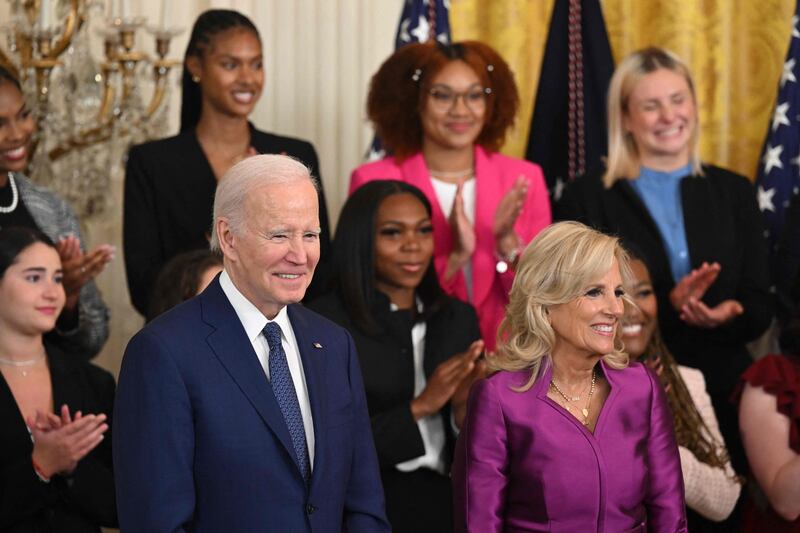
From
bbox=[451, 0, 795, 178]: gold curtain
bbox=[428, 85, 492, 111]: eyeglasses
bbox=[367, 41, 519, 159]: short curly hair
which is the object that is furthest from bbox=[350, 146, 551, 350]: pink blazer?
bbox=[451, 0, 795, 178]: gold curtain

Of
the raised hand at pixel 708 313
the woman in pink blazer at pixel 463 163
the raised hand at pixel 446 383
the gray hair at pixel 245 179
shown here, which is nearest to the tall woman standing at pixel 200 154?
the woman in pink blazer at pixel 463 163

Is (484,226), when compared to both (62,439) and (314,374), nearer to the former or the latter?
(62,439)

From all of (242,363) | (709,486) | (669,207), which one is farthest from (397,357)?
(242,363)

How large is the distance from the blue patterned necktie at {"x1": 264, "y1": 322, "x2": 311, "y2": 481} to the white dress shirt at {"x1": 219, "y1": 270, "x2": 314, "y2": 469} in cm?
1

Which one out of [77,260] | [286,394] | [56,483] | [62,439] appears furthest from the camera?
[77,260]

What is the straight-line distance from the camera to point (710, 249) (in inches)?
208

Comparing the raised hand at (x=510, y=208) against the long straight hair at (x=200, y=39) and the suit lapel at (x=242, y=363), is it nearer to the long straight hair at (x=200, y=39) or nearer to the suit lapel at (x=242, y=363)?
the long straight hair at (x=200, y=39)

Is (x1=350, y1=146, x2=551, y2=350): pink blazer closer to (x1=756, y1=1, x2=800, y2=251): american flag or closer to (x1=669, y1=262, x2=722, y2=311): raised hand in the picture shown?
(x1=669, y1=262, x2=722, y2=311): raised hand

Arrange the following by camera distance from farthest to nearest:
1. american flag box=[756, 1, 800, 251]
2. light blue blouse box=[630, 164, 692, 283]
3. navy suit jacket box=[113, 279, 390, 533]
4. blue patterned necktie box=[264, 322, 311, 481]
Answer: american flag box=[756, 1, 800, 251] → light blue blouse box=[630, 164, 692, 283] → blue patterned necktie box=[264, 322, 311, 481] → navy suit jacket box=[113, 279, 390, 533]

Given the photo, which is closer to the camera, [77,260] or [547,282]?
[547,282]

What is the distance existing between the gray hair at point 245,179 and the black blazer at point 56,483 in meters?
1.52

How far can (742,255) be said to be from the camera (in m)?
5.30

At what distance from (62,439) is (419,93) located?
207cm

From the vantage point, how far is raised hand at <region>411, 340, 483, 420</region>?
4.22 m
